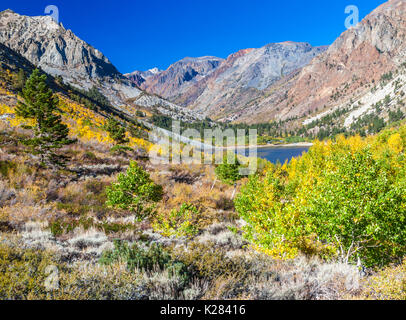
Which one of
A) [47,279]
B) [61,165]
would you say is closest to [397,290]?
[47,279]

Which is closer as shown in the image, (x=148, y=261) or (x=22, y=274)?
(x=22, y=274)

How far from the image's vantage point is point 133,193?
11711mm

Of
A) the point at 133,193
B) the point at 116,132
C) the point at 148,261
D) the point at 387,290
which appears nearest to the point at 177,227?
→ the point at 133,193

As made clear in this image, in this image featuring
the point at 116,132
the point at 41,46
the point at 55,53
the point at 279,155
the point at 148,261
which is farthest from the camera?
the point at 41,46

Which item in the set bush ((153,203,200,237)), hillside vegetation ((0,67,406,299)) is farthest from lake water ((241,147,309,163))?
hillside vegetation ((0,67,406,299))

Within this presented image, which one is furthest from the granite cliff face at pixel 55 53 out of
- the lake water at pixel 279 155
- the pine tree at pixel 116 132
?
the pine tree at pixel 116 132

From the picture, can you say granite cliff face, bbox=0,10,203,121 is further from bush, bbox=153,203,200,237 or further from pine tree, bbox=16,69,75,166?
bush, bbox=153,203,200,237

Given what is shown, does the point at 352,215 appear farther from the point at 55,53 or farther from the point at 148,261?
the point at 55,53

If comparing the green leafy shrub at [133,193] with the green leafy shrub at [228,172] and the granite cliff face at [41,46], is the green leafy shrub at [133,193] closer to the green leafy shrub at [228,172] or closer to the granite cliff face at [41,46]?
the green leafy shrub at [228,172]

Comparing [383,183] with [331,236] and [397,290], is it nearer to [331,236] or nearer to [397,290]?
[331,236]

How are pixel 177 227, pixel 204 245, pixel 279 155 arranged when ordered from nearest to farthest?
pixel 204 245 < pixel 177 227 < pixel 279 155

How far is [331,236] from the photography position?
761 centimetres

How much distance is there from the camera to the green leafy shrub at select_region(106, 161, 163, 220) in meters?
11.0

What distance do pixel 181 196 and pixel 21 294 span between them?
12862 millimetres
